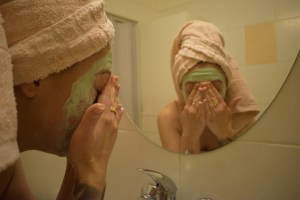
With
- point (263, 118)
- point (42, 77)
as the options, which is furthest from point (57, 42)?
point (263, 118)

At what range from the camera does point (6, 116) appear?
335mm

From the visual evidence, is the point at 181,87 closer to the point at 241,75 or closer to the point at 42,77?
the point at 241,75

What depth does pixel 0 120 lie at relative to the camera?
1.08 ft

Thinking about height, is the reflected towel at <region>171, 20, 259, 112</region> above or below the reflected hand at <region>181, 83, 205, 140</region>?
above

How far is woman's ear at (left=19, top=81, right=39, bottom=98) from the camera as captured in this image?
0.45 metres

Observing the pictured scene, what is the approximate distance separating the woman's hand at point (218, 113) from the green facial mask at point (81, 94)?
0.85ft

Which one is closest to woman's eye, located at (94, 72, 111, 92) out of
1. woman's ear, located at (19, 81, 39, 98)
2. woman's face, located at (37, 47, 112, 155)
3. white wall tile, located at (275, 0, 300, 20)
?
woman's face, located at (37, 47, 112, 155)

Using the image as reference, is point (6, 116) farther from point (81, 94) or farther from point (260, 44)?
point (260, 44)

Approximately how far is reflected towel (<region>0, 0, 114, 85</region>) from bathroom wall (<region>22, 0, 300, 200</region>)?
30cm

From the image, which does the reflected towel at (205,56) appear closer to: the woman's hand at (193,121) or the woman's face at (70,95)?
the woman's hand at (193,121)

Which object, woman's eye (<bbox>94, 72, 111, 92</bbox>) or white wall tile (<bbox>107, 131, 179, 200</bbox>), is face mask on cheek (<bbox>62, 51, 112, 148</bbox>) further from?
white wall tile (<bbox>107, 131, 179, 200</bbox>)

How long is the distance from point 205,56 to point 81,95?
0.31m

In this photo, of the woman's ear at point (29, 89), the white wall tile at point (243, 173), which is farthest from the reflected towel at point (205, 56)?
the woman's ear at point (29, 89)

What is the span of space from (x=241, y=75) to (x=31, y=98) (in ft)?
1.48
